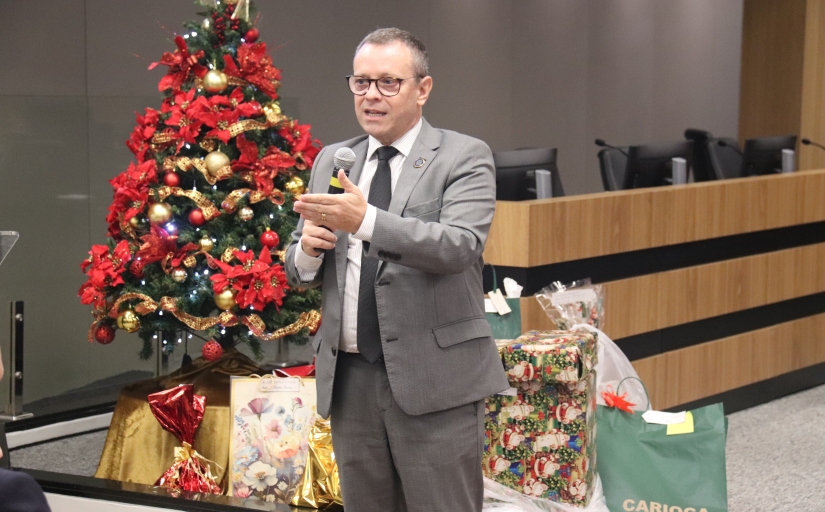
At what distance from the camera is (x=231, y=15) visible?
11.3 ft

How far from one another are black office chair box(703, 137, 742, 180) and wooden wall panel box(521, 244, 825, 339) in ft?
2.58

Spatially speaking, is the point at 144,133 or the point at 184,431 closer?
the point at 184,431

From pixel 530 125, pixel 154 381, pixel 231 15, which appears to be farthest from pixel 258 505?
pixel 530 125

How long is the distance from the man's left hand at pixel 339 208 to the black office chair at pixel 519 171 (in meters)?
2.35

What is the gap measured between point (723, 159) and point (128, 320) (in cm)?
394

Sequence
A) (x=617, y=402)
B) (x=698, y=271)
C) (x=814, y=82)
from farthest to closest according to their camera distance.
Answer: (x=814, y=82), (x=698, y=271), (x=617, y=402)

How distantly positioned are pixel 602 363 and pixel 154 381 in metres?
1.56

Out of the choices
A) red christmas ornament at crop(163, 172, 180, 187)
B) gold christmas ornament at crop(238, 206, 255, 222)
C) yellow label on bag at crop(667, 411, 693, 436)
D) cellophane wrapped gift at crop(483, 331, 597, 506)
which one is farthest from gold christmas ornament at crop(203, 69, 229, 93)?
yellow label on bag at crop(667, 411, 693, 436)

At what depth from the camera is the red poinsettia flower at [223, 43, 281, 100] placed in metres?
3.38

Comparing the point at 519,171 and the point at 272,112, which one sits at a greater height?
the point at 272,112

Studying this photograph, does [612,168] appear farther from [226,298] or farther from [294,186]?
[226,298]

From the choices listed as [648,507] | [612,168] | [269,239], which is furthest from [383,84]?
[612,168]

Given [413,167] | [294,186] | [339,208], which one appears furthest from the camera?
[294,186]

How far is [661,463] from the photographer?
10.2ft
